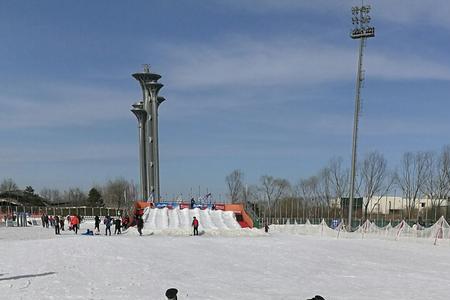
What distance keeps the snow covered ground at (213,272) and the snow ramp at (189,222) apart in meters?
9.31

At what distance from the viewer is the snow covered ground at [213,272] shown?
37.0ft

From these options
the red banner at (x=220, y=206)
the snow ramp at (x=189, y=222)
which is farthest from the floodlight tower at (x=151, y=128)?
the snow ramp at (x=189, y=222)

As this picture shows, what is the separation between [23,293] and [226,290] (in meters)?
4.75

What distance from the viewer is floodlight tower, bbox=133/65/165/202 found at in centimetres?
6544

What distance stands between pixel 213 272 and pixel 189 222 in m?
22.7

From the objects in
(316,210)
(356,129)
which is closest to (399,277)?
(356,129)

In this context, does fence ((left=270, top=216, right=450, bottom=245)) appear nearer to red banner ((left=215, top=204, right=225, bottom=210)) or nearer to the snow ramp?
the snow ramp

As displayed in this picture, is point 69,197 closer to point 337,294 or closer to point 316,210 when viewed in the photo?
point 316,210

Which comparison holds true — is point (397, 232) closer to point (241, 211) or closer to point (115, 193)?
point (241, 211)

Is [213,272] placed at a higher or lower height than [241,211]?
higher

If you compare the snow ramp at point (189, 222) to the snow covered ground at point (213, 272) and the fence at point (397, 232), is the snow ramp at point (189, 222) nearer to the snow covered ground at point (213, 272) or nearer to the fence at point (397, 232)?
the fence at point (397, 232)

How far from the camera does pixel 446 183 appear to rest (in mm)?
63562

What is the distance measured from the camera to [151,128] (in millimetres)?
65562

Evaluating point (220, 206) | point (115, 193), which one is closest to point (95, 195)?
point (115, 193)
